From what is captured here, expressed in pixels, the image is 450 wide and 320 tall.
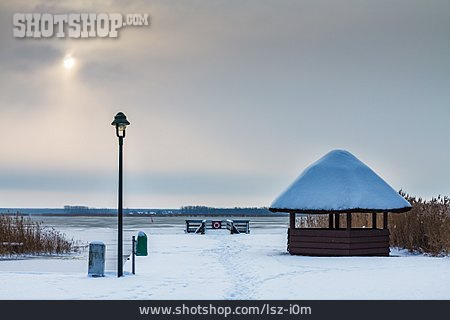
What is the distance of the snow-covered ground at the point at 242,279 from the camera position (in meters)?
14.2

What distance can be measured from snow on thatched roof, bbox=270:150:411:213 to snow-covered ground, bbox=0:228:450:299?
177 centimetres

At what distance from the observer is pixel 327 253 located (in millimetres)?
24719

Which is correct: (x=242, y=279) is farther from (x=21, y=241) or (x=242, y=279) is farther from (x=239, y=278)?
(x=21, y=241)

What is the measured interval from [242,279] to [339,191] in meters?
8.84

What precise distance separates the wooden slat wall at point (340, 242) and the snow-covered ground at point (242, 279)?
30.4 inches

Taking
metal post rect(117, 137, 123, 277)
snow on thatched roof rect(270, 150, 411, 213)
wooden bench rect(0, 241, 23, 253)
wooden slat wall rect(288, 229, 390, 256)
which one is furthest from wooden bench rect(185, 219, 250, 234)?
metal post rect(117, 137, 123, 277)

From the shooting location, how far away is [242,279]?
55.6ft

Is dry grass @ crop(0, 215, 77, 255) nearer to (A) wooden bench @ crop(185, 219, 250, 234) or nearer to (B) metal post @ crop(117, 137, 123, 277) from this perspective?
(B) metal post @ crop(117, 137, 123, 277)

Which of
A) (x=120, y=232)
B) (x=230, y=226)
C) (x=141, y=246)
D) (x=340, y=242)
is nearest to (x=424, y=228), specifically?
(x=340, y=242)

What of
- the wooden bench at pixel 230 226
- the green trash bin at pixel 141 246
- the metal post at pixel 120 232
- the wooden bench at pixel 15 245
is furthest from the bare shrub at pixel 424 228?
the wooden bench at pixel 230 226

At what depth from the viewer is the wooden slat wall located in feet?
80.5
